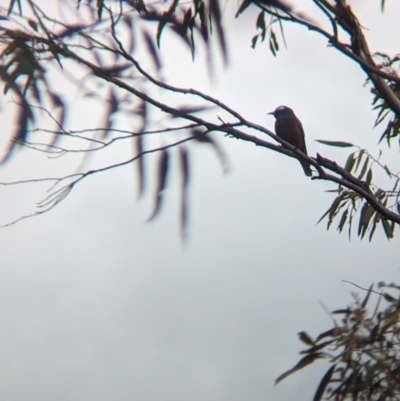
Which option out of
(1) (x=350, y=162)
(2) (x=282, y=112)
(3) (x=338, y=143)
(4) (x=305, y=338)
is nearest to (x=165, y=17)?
(3) (x=338, y=143)

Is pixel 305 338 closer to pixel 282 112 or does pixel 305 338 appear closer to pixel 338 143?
pixel 338 143

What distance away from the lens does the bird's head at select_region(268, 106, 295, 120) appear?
14.6ft

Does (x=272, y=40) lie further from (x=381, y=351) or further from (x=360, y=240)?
(x=381, y=351)

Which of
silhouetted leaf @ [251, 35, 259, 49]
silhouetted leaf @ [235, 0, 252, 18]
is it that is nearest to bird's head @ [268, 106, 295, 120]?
silhouetted leaf @ [251, 35, 259, 49]

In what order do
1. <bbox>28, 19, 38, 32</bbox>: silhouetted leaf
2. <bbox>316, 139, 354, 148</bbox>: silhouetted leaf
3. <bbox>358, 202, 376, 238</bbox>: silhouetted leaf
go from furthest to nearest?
1. <bbox>358, 202, 376, 238</bbox>: silhouetted leaf
2. <bbox>316, 139, 354, 148</bbox>: silhouetted leaf
3. <bbox>28, 19, 38, 32</bbox>: silhouetted leaf

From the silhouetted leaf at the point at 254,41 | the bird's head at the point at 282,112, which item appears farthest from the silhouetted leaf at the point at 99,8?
the bird's head at the point at 282,112

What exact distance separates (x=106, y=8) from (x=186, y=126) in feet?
1.12

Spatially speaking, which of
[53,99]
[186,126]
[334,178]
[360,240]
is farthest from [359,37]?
[360,240]

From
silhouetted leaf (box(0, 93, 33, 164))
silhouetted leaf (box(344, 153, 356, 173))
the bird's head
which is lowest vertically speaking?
silhouetted leaf (box(0, 93, 33, 164))

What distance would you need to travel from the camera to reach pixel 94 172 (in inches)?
75.8

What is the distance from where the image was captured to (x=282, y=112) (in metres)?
4.52

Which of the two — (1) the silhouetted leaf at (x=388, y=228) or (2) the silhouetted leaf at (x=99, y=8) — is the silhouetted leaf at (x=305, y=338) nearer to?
(2) the silhouetted leaf at (x=99, y=8)

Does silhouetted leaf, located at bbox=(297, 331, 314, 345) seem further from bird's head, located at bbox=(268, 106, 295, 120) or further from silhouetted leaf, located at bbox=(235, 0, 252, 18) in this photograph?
bird's head, located at bbox=(268, 106, 295, 120)

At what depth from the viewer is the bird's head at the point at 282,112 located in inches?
175
